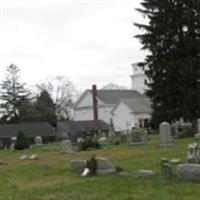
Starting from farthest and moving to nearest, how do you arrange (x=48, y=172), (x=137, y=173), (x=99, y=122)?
1. (x=99, y=122)
2. (x=48, y=172)
3. (x=137, y=173)

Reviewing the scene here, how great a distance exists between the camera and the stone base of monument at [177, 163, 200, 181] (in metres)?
14.7

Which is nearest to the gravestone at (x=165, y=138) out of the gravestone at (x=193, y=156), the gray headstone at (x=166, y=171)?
the gravestone at (x=193, y=156)

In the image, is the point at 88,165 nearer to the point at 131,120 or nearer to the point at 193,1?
the point at 193,1

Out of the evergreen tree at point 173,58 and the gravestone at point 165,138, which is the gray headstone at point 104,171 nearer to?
the gravestone at point 165,138

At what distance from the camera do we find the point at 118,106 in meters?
96.8

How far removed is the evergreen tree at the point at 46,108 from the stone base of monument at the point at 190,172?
74.1 metres

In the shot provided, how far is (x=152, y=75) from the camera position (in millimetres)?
42312

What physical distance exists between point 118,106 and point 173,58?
5509 cm

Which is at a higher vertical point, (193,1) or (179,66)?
(193,1)

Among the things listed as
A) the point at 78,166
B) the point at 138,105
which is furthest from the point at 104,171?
the point at 138,105

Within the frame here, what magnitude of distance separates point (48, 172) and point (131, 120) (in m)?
72.8

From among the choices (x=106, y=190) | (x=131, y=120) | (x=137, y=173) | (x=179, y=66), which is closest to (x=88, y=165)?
(x=137, y=173)

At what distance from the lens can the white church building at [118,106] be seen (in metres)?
93.2

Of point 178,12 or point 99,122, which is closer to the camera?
point 178,12
